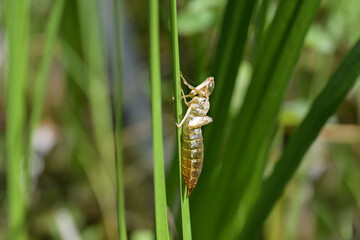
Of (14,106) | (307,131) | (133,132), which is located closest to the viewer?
(307,131)

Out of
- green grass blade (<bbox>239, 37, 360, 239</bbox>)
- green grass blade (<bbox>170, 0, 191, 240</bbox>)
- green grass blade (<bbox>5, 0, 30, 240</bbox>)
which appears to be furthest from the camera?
green grass blade (<bbox>5, 0, 30, 240</bbox>)

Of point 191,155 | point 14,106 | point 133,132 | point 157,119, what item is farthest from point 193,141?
point 133,132

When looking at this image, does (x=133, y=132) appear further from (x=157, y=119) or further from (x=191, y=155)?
(x=157, y=119)

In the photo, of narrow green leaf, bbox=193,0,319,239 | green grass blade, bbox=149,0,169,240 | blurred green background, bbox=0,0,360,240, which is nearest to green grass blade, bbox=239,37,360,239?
narrow green leaf, bbox=193,0,319,239

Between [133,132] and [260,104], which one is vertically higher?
[260,104]

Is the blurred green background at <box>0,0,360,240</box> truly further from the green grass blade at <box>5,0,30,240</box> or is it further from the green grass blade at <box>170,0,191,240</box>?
the green grass blade at <box>170,0,191,240</box>

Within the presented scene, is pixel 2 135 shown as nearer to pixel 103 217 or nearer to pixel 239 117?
pixel 103 217

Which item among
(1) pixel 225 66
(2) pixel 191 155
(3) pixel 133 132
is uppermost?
(1) pixel 225 66
